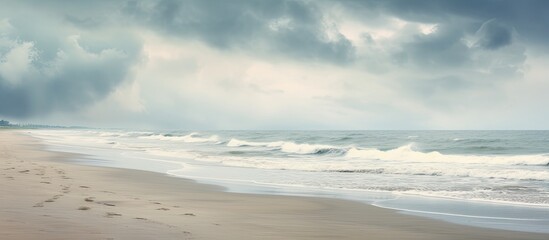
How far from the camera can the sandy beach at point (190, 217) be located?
745cm

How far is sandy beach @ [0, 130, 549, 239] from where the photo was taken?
7.45 m

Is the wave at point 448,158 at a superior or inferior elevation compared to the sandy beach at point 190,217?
superior

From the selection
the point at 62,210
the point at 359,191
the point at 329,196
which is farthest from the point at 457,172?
the point at 62,210

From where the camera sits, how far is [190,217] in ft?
30.9

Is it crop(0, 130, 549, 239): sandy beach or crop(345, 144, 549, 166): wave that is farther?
crop(345, 144, 549, 166): wave

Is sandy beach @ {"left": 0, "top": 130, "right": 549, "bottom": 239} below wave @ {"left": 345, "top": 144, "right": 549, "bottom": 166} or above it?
below

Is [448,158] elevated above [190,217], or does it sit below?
above

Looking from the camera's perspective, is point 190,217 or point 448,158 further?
point 448,158

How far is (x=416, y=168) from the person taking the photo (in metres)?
24.8

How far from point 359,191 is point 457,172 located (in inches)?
334

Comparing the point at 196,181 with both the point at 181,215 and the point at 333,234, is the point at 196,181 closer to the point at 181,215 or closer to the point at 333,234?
the point at 181,215

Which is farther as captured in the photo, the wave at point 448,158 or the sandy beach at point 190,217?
the wave at point 448,158

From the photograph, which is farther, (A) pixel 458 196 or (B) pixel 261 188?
(B) pixel 261 188

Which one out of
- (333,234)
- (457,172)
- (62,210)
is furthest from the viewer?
(457,172)
